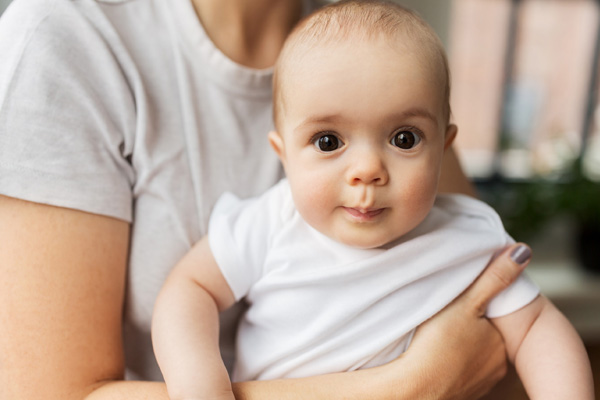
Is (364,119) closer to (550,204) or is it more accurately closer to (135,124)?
(135,124)

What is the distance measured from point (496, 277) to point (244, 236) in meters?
0.44

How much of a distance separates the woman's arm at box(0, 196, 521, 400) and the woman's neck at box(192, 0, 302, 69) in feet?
1.33

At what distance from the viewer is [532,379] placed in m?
0.89

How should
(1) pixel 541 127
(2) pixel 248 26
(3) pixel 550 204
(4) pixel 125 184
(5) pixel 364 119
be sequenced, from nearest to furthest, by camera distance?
(5) pixel 364 119 < (4) pixel 125 184 < (2) pixel 248 26 < (3) pixel 550 204 < (1) pixel 541 127

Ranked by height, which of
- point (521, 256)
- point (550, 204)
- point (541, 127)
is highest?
point (521, 256)

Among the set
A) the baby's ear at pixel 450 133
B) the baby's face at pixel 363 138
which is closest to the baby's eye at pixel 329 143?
the baby's face at pixel 363 138

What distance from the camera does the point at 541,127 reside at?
3650mm

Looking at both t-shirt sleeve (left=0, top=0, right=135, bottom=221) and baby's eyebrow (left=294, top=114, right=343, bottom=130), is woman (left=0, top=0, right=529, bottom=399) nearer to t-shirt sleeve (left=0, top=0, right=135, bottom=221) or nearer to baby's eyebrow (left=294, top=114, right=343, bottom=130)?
t-shirt sleeve (left=0, top=0, right=135, bottom=221)

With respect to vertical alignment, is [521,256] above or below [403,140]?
below

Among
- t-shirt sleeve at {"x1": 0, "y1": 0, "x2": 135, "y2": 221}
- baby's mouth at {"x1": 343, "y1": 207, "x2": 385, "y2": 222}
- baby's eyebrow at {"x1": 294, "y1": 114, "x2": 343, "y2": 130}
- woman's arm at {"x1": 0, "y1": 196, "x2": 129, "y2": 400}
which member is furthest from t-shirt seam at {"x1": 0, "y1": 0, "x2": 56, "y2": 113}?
baby's mouth at {"x1": 343, "y1": 207, "x2": 385, "y2": 222}

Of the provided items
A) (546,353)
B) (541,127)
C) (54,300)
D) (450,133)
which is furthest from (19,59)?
(541,127)

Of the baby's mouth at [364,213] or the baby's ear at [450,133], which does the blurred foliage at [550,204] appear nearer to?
the baby's ear at [450,133]

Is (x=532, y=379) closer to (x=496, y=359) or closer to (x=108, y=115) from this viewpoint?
(x=496, y=359)

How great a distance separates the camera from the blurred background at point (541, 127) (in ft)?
10.1
